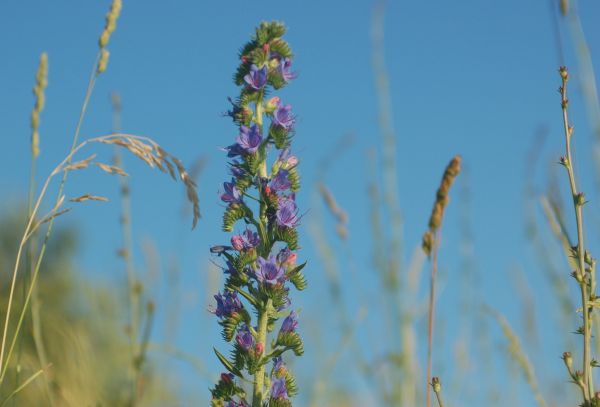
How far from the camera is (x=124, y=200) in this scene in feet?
12.5

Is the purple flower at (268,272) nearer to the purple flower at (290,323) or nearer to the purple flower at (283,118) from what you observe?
the purple flower at (290,323)

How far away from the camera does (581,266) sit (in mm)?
1912

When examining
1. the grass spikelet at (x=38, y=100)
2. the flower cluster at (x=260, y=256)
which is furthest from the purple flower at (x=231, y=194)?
the grass spikelet at (x=38, y=100)

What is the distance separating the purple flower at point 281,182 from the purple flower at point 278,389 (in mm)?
592

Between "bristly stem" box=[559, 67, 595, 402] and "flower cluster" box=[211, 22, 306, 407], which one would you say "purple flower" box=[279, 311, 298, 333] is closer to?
"flower cluster" box=[211, 22, 306, 407]

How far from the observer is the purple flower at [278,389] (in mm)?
2157

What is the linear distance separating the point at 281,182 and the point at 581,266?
94 cm

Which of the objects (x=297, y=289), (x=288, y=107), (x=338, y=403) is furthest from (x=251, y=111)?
(x=338, y=403)

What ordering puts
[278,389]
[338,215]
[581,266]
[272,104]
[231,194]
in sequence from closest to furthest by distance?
[581,266]
[278,389]
[231,194]
[272,104]
[338,215]

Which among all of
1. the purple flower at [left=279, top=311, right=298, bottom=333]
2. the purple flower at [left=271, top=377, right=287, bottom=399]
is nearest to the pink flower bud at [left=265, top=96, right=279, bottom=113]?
the purple flower at [left=279, top=311, right=298, bottom=333]

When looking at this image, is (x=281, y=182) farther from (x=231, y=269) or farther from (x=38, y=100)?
(x=38, y=100)

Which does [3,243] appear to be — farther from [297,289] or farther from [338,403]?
[297,289]

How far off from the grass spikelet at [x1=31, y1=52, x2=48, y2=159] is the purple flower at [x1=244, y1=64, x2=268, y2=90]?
79 cm

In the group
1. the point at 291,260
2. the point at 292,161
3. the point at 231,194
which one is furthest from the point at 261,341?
the point at 292,161
